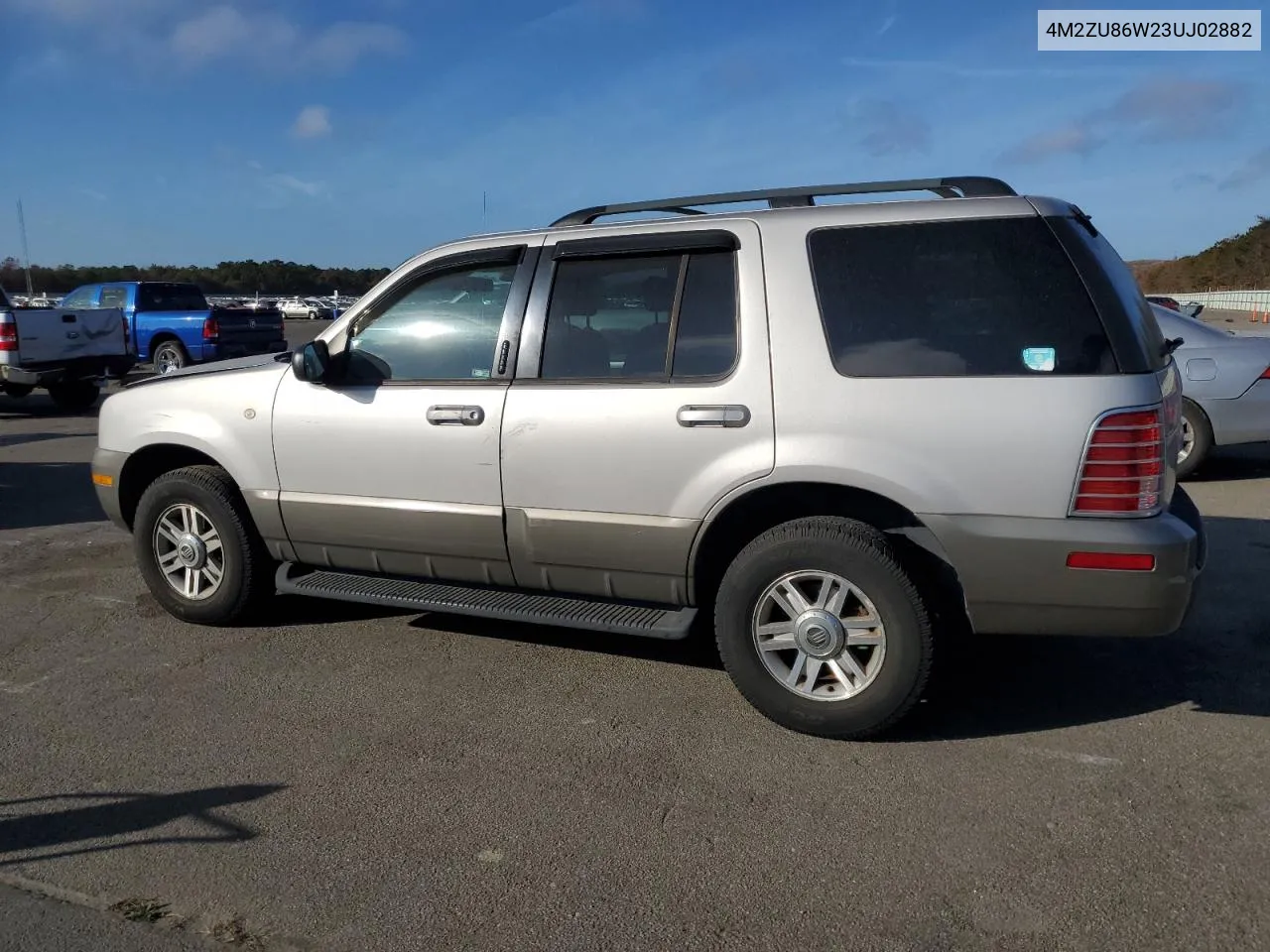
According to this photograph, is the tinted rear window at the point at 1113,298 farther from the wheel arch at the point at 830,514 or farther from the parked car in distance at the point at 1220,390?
the parked car in distance at the point at 1220,390

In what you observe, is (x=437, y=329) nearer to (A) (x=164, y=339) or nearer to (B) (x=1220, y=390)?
(B) (x=1220, y=390)

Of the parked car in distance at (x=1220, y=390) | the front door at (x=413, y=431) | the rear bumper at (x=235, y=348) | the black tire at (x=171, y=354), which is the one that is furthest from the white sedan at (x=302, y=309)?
the front door at (x=413, y=431)

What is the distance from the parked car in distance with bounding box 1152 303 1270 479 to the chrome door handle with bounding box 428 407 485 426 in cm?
605

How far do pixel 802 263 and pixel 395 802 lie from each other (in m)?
2.39

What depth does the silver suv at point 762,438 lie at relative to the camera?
354cm

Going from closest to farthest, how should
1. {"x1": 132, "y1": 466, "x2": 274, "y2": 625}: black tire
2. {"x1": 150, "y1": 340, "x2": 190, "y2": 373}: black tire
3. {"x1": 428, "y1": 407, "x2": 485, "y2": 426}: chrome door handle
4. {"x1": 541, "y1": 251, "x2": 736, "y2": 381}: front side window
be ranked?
{"x1": 541, "y1": 251, "x2": 736, "y2": 381}: front side window → {"x1": 428, "y1": 407, "x2": 485, "y2": 426}: chrome door handle → {"x1": 132, "y1": 466, "x2": 274, "y2": 625}: black tire → {"x1": 150, "y1": 340, "x2": 190, "y2": 373}: black tire

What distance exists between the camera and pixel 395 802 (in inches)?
136

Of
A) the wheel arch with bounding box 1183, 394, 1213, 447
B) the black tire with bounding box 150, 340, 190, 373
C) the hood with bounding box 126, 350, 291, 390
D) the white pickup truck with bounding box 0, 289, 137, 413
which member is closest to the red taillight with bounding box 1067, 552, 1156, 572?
the hood with bounding box 126, 350, 291, 390

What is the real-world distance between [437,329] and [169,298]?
1610cm

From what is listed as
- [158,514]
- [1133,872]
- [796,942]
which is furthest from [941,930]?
[158,514]

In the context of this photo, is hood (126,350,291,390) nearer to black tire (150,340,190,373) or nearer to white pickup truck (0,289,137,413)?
white pickup truck (0,289,137,413)

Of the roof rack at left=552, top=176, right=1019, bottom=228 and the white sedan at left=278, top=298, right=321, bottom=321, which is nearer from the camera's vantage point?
the roof rack at left=552, top=176, right=1019, bottom=228

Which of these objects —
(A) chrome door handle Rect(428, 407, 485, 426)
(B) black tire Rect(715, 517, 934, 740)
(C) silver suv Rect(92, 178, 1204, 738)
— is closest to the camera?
(C) silver suv Rect(92, 178, 1204, 738)

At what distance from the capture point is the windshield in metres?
18.3
